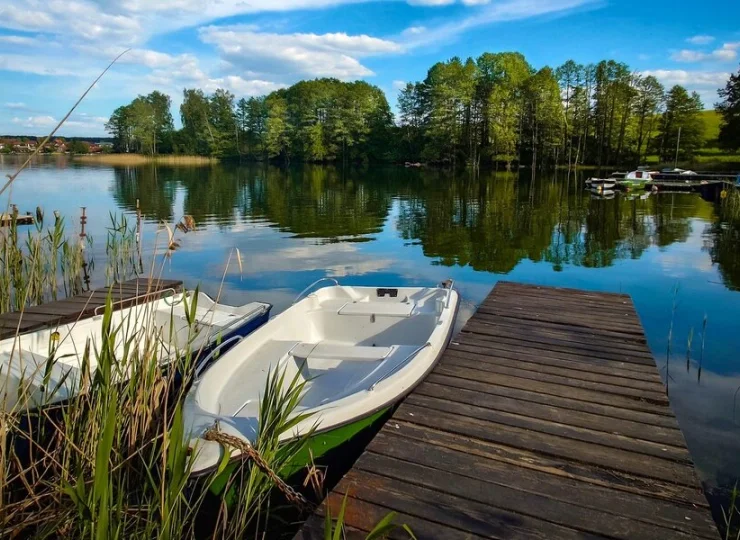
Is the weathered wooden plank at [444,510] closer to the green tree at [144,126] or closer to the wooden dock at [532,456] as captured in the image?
the wooden dock at [532,456]

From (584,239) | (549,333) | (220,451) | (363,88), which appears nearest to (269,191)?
(584,239)

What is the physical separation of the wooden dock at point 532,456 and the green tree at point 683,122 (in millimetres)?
46679

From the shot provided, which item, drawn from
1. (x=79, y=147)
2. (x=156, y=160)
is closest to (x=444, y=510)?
(x=156, y=160)

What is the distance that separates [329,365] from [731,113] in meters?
46.1

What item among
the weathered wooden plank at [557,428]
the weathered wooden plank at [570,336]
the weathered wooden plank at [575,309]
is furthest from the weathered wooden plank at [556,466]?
the weathered wooden plank at [575,309]

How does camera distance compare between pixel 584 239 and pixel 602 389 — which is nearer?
pixel 602 389

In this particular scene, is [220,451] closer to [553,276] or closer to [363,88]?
[553,276]

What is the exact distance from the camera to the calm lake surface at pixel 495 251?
6.03 metres

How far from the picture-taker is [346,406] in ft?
11.0

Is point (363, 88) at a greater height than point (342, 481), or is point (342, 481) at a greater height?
point (363, 88)

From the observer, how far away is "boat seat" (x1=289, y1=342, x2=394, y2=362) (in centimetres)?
455

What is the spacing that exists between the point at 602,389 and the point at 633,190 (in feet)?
106

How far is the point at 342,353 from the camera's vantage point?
4609mm

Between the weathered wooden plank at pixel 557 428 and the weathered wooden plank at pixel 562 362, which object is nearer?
the weathered wooden plank at pixel 557 428
